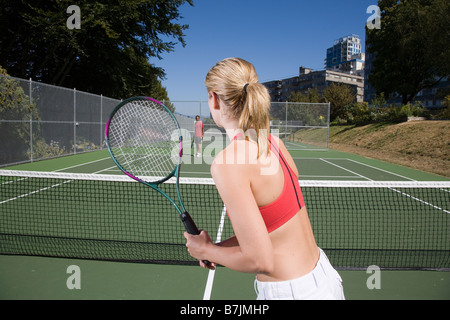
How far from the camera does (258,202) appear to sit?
1172 mm

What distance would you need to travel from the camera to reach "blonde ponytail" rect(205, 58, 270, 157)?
1211 millimetres

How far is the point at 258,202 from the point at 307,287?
420mm

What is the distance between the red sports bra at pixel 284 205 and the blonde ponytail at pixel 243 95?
146 millimetres

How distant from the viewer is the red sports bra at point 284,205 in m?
1.21

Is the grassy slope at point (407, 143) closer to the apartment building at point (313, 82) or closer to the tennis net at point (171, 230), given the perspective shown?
the tennis net at point (171, 230)

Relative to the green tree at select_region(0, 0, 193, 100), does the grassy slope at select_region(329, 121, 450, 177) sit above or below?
below

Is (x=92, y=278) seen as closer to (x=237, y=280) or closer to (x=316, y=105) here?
(x=237, y=280)

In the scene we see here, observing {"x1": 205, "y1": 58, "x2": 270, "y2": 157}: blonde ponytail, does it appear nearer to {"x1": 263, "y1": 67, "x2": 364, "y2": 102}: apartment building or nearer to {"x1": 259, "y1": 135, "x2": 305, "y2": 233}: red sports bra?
{"x1": 259, "y1": 135, "x2": 305, "y2": 233}: red sports bra

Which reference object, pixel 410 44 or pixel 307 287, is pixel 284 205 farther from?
pixel 410 44

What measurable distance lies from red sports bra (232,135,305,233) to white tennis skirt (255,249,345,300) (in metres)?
0.25

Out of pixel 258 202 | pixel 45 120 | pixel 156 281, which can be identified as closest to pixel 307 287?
pixel 258 202

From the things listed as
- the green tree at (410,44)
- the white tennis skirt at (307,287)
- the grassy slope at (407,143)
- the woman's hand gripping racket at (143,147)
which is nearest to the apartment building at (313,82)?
the green tree at (410,44)

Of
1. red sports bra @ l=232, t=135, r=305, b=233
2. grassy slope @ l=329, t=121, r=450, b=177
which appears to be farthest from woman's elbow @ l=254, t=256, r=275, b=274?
grassy slope @ l=329, t=121, r=450, b=177
